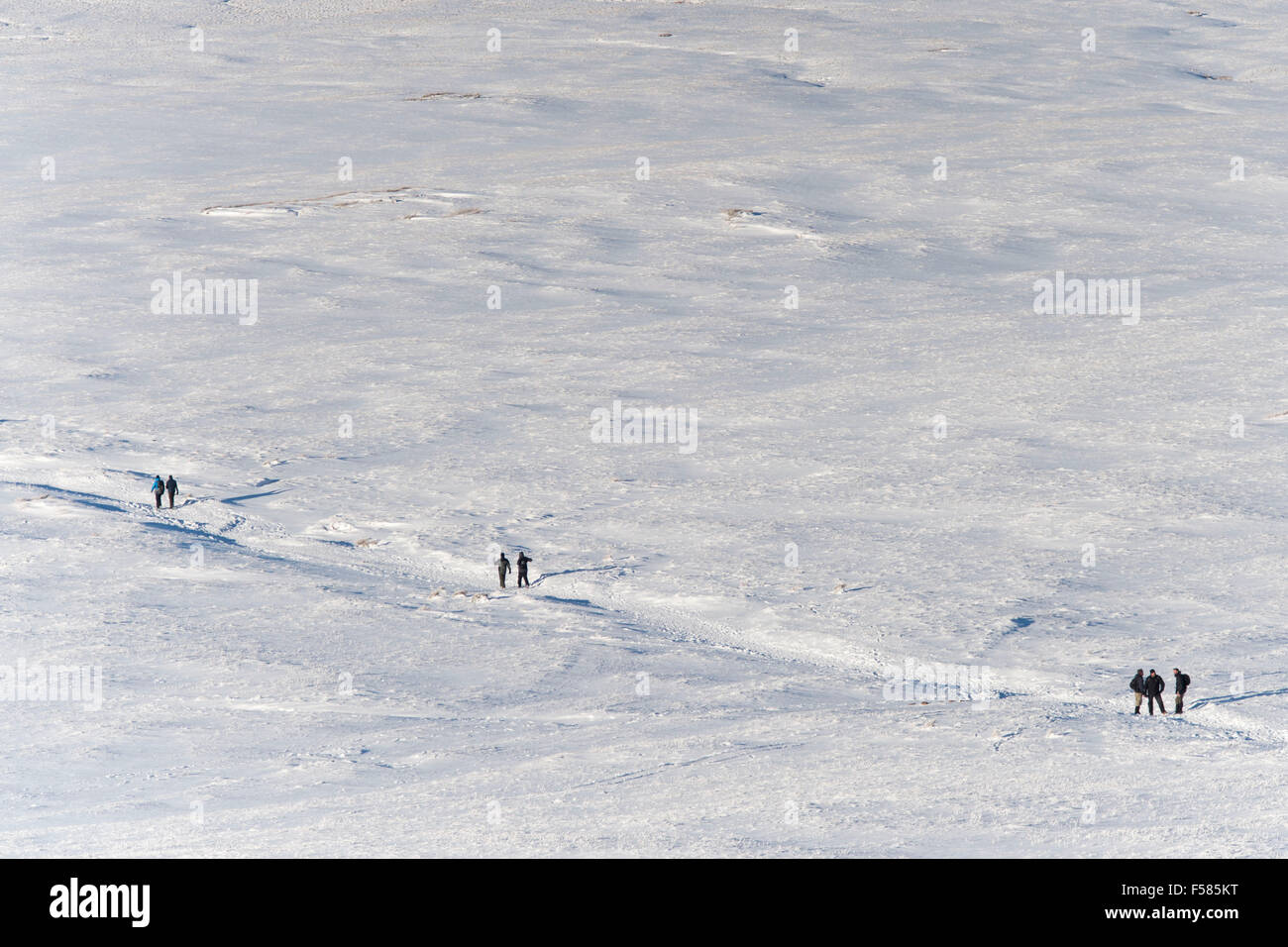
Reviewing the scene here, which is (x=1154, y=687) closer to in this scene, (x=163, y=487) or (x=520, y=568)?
(x=520, y=568)

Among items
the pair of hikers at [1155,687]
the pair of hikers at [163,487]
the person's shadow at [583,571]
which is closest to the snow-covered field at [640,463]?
the person's shadow at [583,571]

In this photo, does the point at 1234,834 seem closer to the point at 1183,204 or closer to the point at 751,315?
the point at 751,315

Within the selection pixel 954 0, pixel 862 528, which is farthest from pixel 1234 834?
pixel 954 0

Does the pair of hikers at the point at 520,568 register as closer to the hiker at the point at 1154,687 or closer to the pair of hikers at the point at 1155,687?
the pair of hikers at the point at 1155,687

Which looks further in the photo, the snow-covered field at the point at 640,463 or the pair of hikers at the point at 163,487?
the pair of hikers at the point at 163,487

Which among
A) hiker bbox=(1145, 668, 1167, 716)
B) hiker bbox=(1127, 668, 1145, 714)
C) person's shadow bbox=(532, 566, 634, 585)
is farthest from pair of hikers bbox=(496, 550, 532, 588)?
hiker bbox=(1145, 668, 1167, 716)

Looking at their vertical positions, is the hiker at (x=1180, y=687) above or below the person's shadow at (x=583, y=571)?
below

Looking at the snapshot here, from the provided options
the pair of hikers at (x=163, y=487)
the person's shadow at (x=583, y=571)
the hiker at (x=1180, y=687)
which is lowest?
the hiker at (x=1180, y=687)
